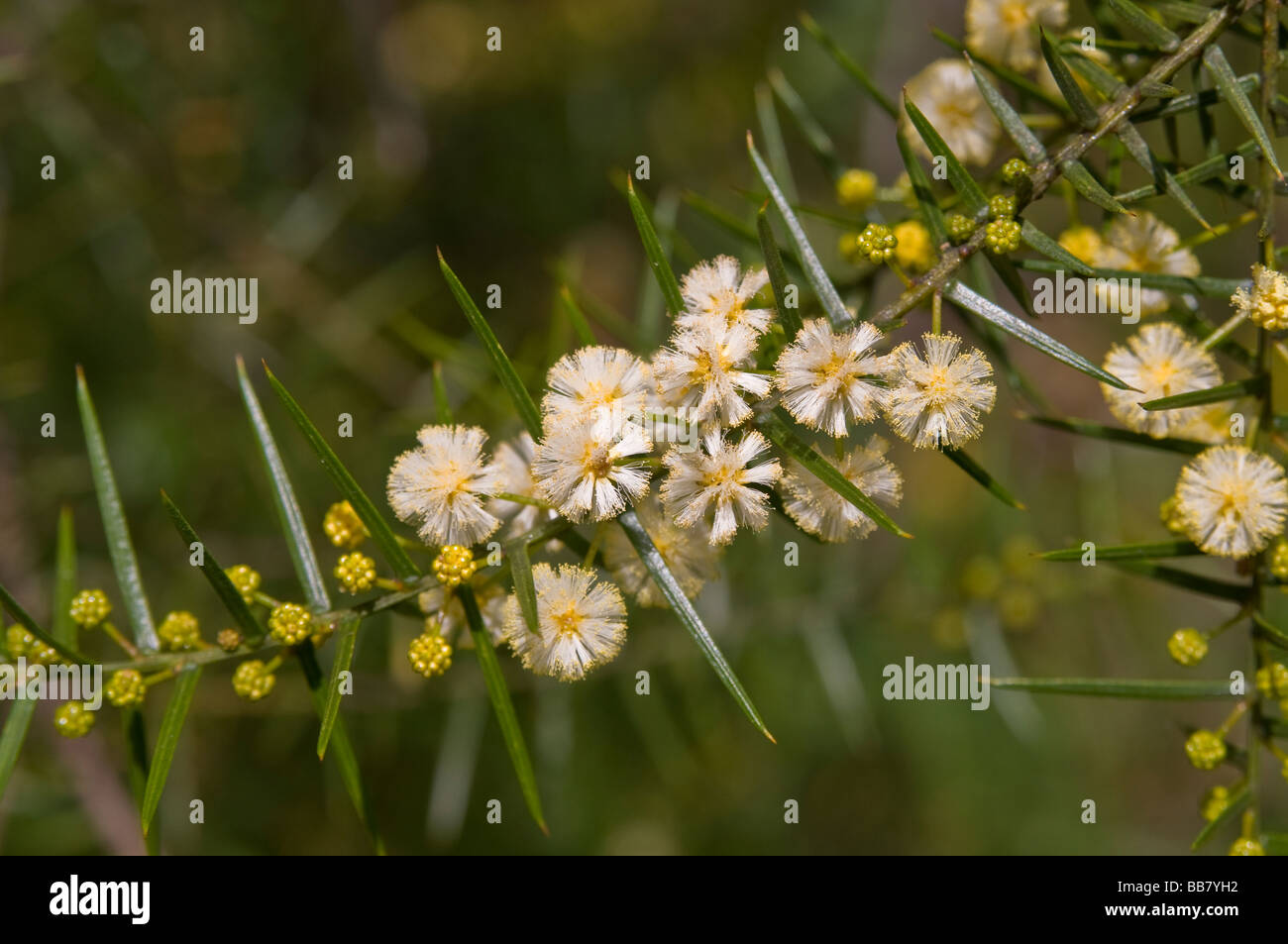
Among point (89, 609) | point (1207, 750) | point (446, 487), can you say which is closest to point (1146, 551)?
point (1207, 750)

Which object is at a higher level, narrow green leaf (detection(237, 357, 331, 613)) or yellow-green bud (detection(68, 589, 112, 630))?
narrow green leaf (detection(237, 357, 331, 613))

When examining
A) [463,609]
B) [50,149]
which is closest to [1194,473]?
[463,609]

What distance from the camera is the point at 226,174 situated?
370 cm

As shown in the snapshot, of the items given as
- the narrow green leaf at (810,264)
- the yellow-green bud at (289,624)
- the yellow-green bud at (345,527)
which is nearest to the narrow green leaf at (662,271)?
the narrow green leaf at (810,264)

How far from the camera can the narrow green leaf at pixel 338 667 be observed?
4.09 ft

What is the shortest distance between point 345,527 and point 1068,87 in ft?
4.56

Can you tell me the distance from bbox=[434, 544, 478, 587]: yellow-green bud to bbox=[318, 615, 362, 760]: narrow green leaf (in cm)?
15

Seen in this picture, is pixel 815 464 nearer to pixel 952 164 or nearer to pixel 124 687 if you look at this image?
pixel 952 164

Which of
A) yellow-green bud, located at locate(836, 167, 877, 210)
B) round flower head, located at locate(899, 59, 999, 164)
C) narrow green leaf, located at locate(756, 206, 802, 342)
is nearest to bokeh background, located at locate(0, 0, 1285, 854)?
yellow-green bud, located at locate(836, 167, 877, 210)

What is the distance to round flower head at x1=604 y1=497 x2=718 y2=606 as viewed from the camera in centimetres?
141

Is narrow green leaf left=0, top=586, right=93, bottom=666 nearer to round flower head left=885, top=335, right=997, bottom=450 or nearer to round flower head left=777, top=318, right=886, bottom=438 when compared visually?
round flower head left=777, top=318, right=886, bottom=438

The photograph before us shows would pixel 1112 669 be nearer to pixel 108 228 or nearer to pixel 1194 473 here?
pixel 1194 473

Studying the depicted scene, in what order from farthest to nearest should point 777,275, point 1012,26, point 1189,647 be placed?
point 1012,26 < point 1189,647 < point 777,275

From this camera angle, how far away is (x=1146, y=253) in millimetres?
1570
